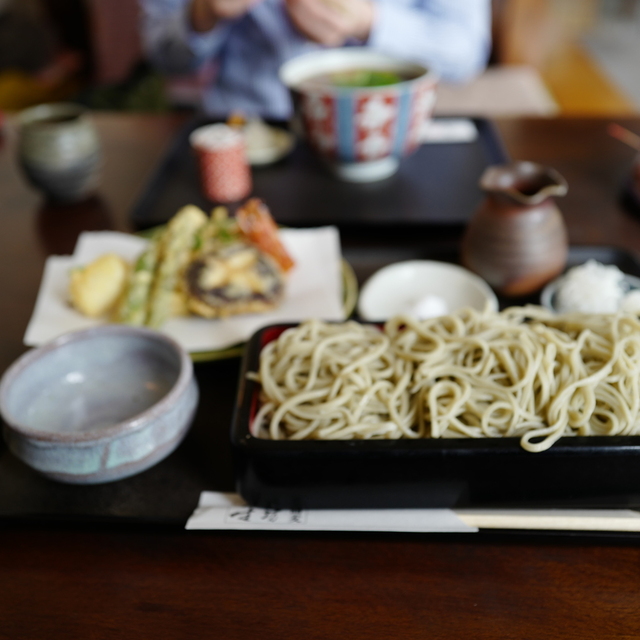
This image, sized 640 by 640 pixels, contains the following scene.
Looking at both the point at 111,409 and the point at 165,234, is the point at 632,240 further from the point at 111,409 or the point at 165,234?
the point at 111,409

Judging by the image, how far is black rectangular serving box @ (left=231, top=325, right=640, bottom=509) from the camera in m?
0.78

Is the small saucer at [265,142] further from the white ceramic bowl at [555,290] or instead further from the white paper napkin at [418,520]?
the white paper napkin at [418,520]

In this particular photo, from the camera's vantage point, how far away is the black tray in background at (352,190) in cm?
162

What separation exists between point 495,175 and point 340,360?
606 millimetres

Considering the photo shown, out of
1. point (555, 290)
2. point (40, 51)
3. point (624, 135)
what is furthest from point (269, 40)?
point (40, 51)

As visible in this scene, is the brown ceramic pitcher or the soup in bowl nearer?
the brown ceramic pitcher

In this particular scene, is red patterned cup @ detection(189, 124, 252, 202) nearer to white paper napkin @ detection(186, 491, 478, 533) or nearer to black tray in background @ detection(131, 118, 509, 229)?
black tray in background @ detection(131, 118, 509, 229)

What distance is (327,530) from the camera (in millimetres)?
827

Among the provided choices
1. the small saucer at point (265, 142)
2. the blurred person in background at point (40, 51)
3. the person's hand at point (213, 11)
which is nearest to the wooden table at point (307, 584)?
the small saucer at point (265, 142)

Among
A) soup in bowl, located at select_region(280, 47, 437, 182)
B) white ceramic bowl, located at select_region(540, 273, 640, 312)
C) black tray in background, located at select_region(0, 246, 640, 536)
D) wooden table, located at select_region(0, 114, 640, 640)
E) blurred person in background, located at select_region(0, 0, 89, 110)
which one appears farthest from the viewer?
blurred person in background, located at select_region(0, 0, 89, 110)

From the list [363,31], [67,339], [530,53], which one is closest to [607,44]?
[530,53]

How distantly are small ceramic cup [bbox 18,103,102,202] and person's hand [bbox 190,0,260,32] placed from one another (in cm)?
63

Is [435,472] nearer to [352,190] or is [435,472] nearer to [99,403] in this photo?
[99,403]

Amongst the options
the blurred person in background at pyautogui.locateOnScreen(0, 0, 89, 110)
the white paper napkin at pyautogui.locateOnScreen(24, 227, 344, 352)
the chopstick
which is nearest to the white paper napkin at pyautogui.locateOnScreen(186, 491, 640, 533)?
the white paper napkin at pyautogui.locateOnScreen(24, 227, 344, 352)
